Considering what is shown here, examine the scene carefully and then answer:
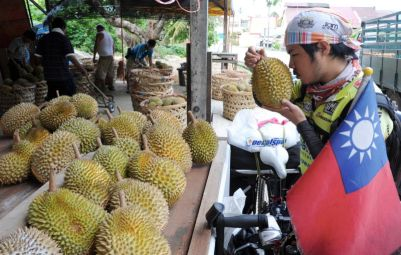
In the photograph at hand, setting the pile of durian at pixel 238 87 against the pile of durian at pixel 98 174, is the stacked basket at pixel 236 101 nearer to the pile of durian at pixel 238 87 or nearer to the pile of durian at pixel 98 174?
the pile of durian at pixel 238 87

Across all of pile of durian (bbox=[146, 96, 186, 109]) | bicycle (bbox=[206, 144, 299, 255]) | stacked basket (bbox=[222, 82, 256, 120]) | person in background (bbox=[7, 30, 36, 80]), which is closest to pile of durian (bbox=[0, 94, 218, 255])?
bicycle (bbox=[206, 144, 299, 255])

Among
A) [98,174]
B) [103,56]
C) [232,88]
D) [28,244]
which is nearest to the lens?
[28,244]

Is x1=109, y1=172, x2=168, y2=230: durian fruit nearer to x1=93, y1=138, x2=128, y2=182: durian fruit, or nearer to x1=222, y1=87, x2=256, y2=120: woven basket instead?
x1=93, y1=138, x2=128, y2=182: durian fruit

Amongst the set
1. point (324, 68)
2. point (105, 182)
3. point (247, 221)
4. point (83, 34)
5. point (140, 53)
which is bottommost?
point (247, 221)

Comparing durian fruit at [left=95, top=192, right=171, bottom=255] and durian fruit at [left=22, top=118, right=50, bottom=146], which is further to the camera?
durian fruit at [left=22, top=118, right=50, bottom=146]

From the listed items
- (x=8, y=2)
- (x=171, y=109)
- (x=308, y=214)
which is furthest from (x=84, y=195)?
(x=8, y=2)

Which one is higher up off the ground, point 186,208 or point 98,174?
point 98,174

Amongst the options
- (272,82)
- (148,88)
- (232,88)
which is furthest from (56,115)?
(232,88)

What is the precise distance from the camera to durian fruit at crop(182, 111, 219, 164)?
171 centimetres

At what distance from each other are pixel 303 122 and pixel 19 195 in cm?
119

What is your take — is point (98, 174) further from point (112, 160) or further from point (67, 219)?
point (67, 219)

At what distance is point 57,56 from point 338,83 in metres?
4.23

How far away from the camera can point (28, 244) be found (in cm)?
82

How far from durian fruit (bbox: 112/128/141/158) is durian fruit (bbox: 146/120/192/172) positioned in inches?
2.5
